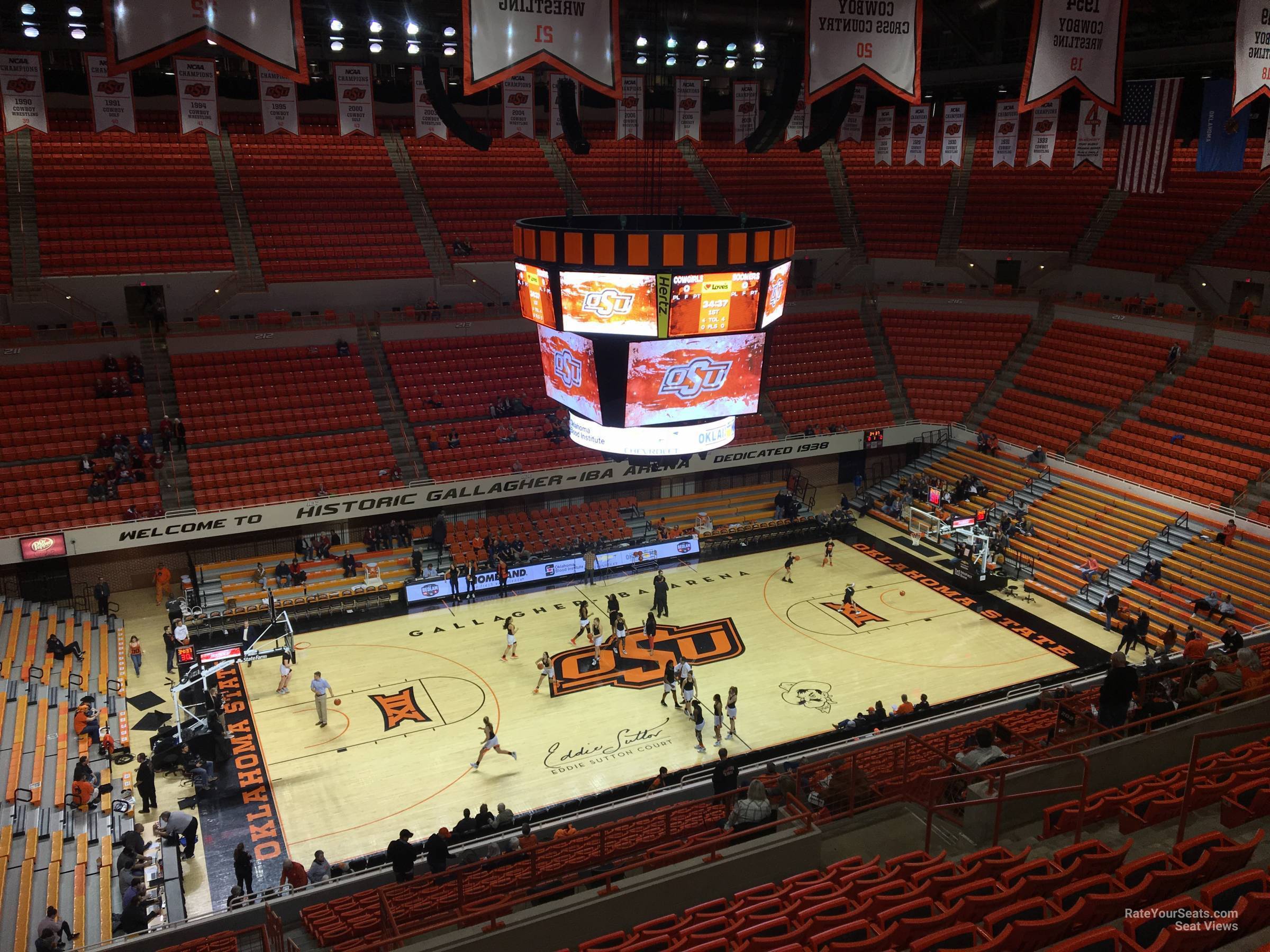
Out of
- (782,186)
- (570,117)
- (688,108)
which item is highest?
(688,108)

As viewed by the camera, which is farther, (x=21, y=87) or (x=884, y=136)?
(x=884, y=136)

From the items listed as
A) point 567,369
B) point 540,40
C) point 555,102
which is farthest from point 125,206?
point 540,40

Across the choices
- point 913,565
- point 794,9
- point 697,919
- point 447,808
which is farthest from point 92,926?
point 794,9

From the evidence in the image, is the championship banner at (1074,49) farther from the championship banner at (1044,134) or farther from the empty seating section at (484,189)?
the empty seating section at (484,189)

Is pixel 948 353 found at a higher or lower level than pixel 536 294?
lower

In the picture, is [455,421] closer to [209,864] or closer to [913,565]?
[913,565]

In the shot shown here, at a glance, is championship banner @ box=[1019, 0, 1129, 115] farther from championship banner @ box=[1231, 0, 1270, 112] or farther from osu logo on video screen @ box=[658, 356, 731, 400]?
osu logo on video screen @ box=[658, 356, 731, 400]

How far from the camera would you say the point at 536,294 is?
15648 millimetres

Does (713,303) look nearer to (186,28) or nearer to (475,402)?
(186,28)

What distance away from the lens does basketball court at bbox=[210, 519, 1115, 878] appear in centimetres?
1741

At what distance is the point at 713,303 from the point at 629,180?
27662 mm

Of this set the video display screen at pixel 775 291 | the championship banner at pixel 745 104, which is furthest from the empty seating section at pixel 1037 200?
the video display screen at pixel 775 291

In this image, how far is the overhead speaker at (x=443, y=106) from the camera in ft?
54.0

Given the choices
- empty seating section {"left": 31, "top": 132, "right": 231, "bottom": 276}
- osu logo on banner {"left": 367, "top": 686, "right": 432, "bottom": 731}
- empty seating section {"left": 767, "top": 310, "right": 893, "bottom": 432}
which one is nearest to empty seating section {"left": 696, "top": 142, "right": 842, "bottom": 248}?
empty seating section {"left": 767, "top": 310, "right": 893, "bottom": 432}
